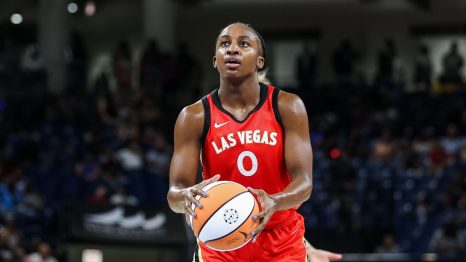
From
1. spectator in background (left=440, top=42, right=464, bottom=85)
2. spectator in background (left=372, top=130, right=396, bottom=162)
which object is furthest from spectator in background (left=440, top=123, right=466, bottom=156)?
spectator in background (left=440, top=42, right=464, bottom=85)

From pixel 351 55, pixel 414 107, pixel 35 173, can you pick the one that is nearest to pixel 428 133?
pixel 414 107

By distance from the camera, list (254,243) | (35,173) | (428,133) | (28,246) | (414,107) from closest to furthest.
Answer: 1. (254,243)
2. (28,246)
3. (35,173)
4. (428,133)
5. (414,107)

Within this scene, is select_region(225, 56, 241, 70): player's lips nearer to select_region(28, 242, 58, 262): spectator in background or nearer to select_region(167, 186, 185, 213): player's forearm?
select_region(167, 186, 185, 213): player's forearm

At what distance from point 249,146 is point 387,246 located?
29.4 ft

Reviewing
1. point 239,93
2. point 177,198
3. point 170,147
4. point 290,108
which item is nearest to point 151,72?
point 170,147

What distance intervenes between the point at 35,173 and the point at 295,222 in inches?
450

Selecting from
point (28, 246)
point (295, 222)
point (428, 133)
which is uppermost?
point (295, 222)

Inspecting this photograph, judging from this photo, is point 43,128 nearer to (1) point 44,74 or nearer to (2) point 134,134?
(2) point 134,134

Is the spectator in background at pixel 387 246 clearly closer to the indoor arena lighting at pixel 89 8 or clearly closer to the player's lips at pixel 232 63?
the player's lips at pixel 232 63

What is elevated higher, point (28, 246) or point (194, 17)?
point (194, 17)

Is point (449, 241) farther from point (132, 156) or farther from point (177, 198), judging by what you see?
point (177, 198)

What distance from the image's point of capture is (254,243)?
605cm

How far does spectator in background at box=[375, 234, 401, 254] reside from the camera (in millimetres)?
14398

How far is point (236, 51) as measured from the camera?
19.2 ft
